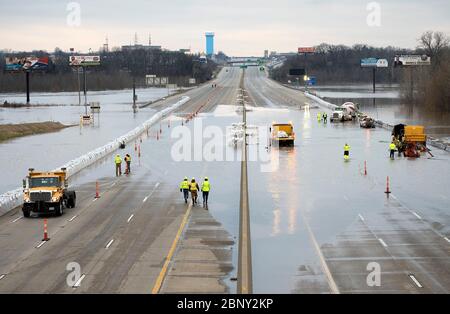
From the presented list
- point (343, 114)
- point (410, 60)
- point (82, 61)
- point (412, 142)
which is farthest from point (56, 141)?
point (410, 60)

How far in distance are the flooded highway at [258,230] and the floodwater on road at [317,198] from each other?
7cm

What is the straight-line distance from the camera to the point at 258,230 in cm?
3073

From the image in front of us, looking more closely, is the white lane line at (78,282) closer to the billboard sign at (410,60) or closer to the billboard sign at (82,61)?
the billboard sign at (410,60)

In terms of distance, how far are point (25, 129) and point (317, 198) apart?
189 ft

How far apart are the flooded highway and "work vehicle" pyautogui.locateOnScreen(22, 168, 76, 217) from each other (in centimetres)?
60

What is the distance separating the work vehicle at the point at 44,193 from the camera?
112 feet

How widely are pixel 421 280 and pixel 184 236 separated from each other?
10093 mm

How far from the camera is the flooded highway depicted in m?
23.2

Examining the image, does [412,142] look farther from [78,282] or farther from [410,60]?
[410,60]

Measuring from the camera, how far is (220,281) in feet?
75.2
